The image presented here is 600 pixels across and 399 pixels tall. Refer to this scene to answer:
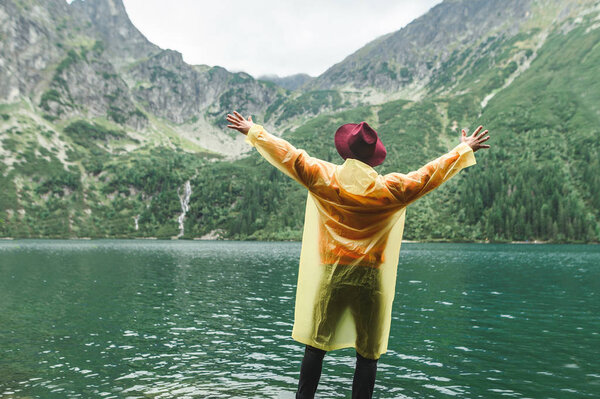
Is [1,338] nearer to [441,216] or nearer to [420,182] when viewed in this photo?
[420,182]

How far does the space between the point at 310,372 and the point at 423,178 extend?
10.0 feet

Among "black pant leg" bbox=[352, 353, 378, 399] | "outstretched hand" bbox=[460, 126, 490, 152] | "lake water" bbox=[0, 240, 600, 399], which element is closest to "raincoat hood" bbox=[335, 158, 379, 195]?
"outstretched hand" bbox=[460, 126, 490, 152]

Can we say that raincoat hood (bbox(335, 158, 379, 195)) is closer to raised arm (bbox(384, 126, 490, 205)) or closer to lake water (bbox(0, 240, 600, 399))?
raised arm (bbox(384, 126, 490, 205))

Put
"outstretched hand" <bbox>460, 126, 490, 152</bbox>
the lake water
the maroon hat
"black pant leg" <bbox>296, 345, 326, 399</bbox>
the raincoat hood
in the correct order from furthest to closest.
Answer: the lake water, "outstretched hand" <bbox>460, 126, 490, 152</bbox>, "black pant leg" <bbox>296, 345, 326, 399</bbox>, the maroon hat, the raincoat hood

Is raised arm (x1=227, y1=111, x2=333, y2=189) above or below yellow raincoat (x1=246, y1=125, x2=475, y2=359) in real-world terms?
above

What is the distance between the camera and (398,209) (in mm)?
5371

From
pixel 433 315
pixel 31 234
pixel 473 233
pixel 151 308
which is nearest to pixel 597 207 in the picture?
pixel 473 233

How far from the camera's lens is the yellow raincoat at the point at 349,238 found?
516 centimetres

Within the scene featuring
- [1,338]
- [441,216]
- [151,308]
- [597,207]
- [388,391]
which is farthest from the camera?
[441,216]

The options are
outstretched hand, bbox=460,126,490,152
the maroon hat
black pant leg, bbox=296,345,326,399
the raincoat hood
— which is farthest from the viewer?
outstretched hand, bbox=460,126,490,152

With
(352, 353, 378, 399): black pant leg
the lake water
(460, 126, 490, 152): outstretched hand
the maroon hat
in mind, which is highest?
(460, 126, 490, 152): outstretched hand

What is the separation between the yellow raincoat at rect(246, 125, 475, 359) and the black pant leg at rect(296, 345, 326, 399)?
0.67ft

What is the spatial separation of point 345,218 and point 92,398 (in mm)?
9095

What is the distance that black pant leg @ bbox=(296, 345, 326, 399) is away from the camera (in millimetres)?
5570
